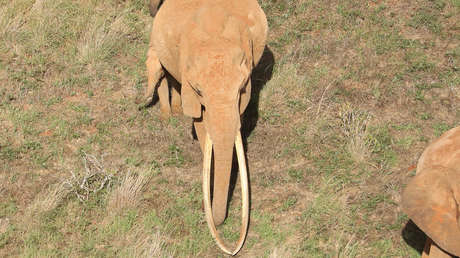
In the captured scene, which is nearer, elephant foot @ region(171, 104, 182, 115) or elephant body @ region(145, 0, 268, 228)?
elephant body @ region(145, 0, 268, 228)

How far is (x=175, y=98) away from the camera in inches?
375

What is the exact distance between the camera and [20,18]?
1105 centimetres

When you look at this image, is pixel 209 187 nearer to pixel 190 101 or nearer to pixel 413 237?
pixel 190 101

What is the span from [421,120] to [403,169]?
3.62 ft

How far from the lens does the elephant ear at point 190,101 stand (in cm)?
728

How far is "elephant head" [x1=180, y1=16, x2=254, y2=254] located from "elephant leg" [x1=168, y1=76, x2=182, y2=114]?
1.78 meters

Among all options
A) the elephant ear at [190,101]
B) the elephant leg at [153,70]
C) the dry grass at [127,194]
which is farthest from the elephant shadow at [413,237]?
the elephant leg at [153,70]

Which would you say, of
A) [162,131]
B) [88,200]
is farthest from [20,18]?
[88,200]

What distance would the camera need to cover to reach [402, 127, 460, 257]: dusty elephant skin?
6090 millimetres

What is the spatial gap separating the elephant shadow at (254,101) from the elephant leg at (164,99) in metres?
1.09

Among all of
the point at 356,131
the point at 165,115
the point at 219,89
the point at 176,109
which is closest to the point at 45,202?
the point at 165,115

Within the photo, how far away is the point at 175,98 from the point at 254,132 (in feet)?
4.04

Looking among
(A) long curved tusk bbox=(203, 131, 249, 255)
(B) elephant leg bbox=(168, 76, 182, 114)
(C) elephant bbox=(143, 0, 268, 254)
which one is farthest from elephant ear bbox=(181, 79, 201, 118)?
(B) elephant leg bbox=(168, 76, 182, 114)

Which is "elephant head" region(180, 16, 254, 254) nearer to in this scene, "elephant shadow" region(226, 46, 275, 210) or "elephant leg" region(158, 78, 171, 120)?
"elephant shadow" region(226, 46, 275, 210)
